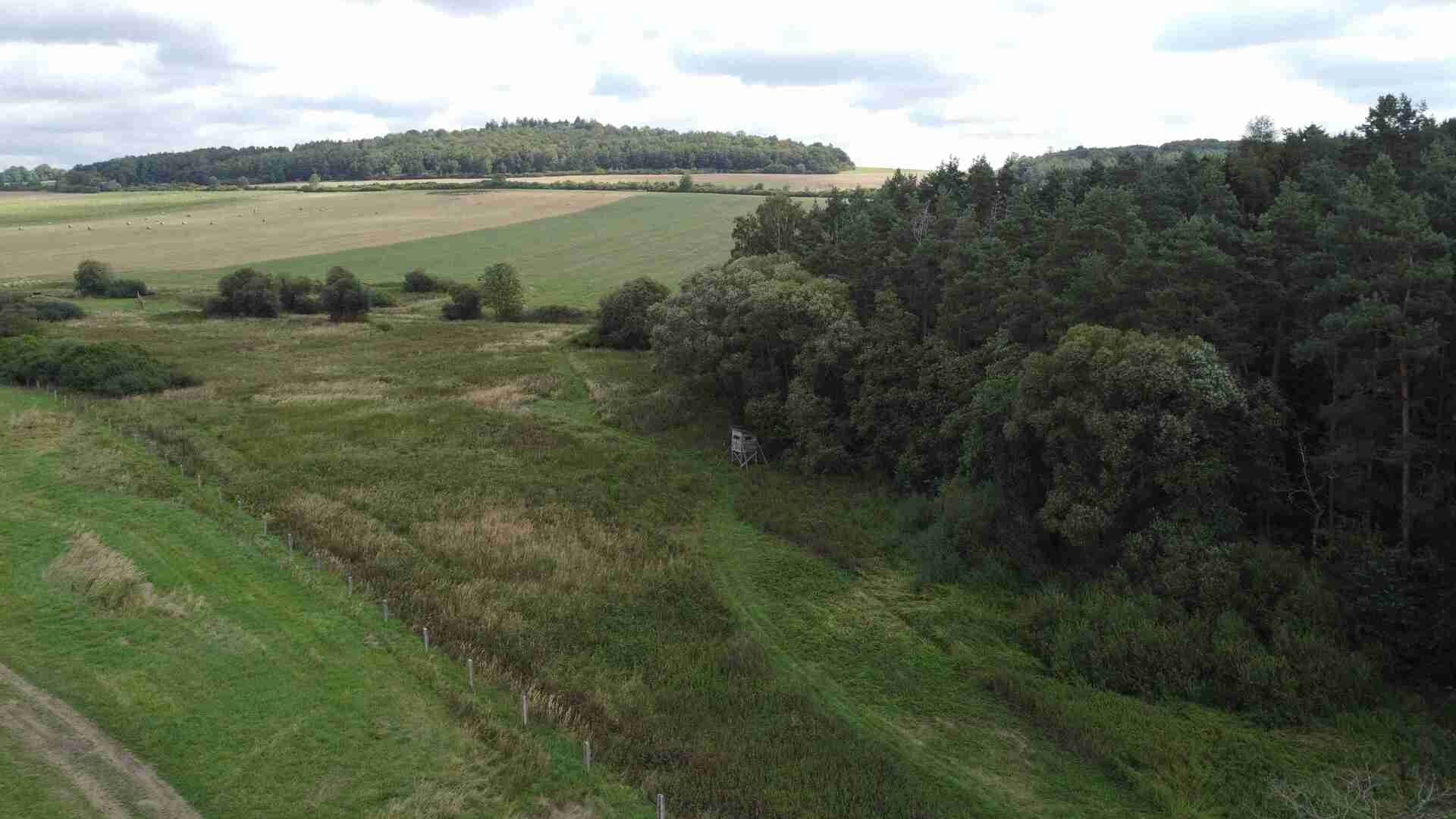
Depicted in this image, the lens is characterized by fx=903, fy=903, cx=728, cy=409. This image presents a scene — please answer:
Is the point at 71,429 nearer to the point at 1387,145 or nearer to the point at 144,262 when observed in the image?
the point at 1387,145

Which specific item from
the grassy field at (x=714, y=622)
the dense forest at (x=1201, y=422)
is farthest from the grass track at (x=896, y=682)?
the dense forest at (x=1201, y=422)

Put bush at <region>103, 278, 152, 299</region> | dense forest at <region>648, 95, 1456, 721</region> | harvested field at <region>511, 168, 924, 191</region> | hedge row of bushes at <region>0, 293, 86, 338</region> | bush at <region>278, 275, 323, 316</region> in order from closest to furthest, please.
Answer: dense forest at <region>648, 95, 1456, 721</region>, hedge row of bushes at <region>0, 293, 86, 338</region>, bush at <region>278, 275, 323, 316</region>, bush at <region>103, 278, 152, 299</region>, harvested field at <region>511, 168, 924, 191</region>

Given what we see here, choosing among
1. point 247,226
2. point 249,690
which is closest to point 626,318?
point 249,690

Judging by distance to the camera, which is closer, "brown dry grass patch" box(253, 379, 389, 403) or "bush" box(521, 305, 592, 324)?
"brown dry grass patch" box(253, 379, 389, 403)

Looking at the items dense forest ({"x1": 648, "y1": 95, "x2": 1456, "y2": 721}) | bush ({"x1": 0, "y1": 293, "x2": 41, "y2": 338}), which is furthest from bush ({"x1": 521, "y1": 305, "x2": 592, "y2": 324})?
dense forest ({"x1": 648, "y1": 95, "x2": 1456, "y2": 721})

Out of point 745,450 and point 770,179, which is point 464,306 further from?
point 770,179

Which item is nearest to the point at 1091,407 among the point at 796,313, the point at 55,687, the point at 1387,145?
the point at 796,313

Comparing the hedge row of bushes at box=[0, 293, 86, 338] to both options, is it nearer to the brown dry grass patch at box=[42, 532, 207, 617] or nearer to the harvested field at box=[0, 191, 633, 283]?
the harvested field at box=[0, 191, 633, 283]
